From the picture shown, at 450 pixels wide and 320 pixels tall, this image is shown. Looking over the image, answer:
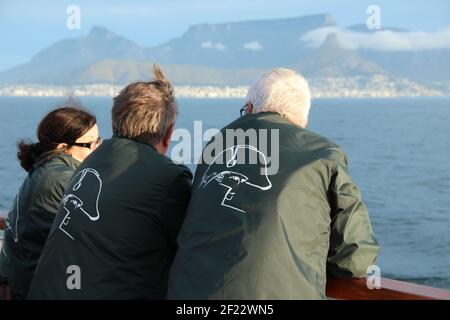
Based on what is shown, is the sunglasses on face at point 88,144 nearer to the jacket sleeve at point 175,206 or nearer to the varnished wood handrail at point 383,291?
the jacket sleeve at point 175,206

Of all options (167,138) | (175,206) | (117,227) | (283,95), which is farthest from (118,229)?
(283,95)

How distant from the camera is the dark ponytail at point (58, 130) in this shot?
3.40m

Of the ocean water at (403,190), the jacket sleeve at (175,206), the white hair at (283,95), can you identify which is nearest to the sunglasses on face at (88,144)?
the ocean water at (403,190)

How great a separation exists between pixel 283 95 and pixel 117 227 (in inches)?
30.1

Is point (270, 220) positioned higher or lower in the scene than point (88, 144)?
lower

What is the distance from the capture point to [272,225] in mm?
2174

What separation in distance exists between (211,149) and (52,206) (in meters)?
1.04

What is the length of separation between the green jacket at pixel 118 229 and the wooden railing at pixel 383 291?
0.62 meters

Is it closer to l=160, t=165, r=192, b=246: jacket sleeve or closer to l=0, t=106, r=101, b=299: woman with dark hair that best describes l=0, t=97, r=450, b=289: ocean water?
l=0, t=106, r=101, b=299: woman with dark hair

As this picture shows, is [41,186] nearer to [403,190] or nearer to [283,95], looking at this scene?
[283,95]

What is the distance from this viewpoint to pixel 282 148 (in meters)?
2.32

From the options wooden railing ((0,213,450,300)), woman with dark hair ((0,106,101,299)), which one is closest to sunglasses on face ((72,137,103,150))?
woman with dark hair ((0,106,101,299))

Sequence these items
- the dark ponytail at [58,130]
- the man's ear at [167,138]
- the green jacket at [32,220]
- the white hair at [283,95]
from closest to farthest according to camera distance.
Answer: the white hair at [283,95] < the man's ear at [167,138] < the green jacket at [32,220] < the dark ponytail at [58,130]

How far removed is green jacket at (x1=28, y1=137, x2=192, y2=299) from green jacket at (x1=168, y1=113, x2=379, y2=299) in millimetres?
237
